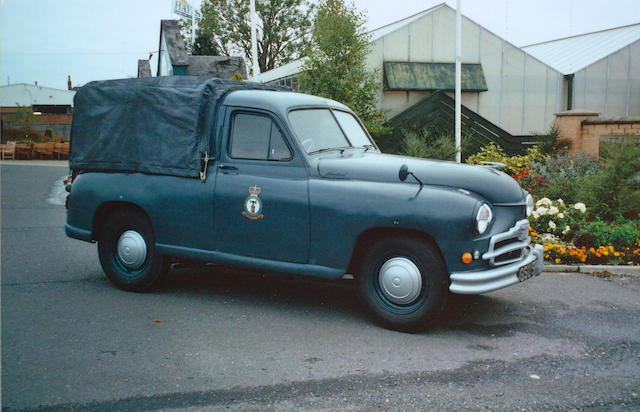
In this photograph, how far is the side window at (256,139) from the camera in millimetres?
5586

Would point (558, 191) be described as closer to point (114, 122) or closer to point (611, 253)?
point (611, 253)

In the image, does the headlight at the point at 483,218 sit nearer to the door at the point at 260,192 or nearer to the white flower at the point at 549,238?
the door at the point at 260,192

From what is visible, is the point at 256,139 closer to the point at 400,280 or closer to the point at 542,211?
the point at 400,280

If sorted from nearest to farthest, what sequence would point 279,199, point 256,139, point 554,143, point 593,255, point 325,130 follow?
point 279,199, point 256,139, point 325,130, point 593,255, point 554,143

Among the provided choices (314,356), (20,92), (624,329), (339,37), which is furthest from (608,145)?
(20,92)

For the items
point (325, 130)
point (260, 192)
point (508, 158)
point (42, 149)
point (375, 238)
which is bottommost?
point (375, 238)

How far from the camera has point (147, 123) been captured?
6289 millimetres

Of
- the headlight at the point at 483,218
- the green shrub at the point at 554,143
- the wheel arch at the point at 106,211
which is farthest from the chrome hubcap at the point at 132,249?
the green shrub at the point at 554,143

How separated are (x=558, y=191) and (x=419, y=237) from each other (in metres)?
6.03

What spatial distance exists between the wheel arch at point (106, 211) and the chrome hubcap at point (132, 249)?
0.82 ft

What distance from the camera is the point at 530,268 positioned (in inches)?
204

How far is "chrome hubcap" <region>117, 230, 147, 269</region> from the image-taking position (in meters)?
6.26

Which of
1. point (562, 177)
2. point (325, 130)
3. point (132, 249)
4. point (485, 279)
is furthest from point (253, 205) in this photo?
point (562, 177)

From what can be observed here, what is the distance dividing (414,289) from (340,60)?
13693 millimetres
